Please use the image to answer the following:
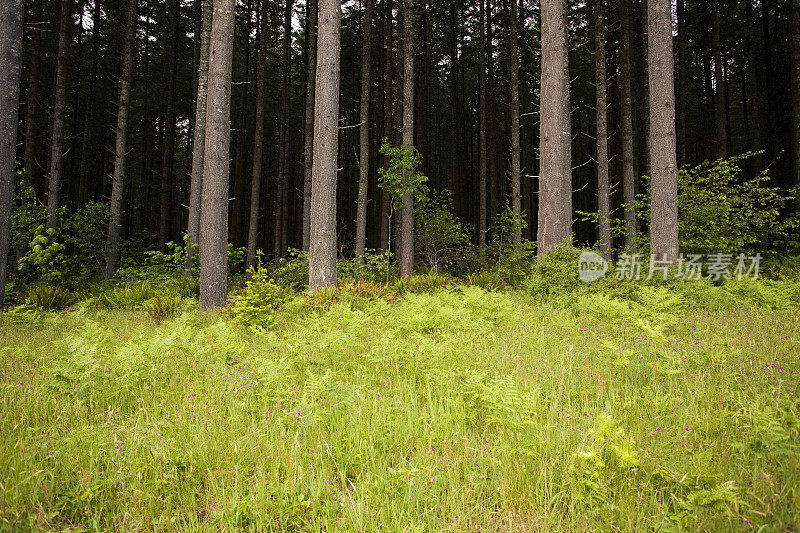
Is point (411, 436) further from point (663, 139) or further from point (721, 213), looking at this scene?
point (721, 213)

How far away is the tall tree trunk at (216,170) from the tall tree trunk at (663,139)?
10527 millimetres

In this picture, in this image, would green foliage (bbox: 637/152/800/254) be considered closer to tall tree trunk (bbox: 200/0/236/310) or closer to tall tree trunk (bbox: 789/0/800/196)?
tall tree trunk (bbox: 789/0/800/196)

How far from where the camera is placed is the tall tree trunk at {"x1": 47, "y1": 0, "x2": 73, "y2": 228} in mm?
14960

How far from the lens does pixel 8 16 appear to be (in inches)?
328

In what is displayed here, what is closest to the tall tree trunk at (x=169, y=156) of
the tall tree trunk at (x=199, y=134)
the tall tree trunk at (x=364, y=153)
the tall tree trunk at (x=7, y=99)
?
the tall tree trunk at (x=199, y=134)

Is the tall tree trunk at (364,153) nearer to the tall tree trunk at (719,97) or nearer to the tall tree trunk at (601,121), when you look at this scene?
the tall tree trunk at (601,121)

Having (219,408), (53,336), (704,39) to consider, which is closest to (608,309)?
(219,408)

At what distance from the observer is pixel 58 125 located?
1560cm

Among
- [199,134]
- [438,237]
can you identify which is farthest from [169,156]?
[438,237]

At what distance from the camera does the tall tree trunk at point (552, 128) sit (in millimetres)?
10250

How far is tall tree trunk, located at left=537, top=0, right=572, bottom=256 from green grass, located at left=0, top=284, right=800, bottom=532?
5.95 m

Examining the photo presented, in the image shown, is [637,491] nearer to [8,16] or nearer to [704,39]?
[8,16]

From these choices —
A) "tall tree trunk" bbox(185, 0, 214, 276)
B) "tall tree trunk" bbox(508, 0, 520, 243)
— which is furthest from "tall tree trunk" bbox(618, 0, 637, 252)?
"tall tree trunk" bbox(185, 0, 214, 276)

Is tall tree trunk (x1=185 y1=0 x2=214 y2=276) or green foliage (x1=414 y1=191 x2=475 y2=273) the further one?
green foliage (x1=414 y1=191 x2=475 y2=273)
